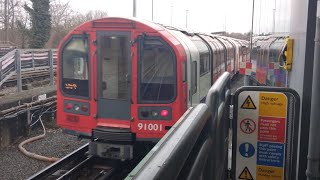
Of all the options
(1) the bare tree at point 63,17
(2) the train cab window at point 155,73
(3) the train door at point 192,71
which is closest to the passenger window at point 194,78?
(3) the train door at point 192,71

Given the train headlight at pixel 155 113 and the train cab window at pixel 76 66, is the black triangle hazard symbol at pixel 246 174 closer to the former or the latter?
the train headlight at pixel 155 113

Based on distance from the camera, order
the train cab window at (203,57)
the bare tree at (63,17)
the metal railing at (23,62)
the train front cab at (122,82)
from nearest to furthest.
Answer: the train front cab at (122,82) < the train cab window at (203,57) < the metal railing at (23,62) < the bare tree at (63,17)

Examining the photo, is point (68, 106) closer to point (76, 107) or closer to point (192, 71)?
point (76, 107)

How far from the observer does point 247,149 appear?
335cm

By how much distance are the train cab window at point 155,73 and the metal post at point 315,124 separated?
447cm

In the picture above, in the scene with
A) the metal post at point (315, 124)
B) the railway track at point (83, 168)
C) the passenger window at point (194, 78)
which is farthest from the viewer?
the passenger window at point (194, 78)

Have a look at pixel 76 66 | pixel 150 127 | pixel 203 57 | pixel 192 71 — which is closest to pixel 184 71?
pixel 192 71

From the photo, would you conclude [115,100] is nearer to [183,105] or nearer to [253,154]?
[183,105]

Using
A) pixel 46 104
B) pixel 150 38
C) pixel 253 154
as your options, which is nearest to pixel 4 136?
pixel 46 104

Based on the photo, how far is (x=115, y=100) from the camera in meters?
7.34

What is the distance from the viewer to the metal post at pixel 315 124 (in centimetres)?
259

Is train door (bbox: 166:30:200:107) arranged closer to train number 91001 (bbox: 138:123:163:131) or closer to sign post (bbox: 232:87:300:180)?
train number 91001 (bbox: 138:123:163:131)

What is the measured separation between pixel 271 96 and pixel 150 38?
4.16m

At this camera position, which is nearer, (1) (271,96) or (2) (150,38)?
(1) (271,96)
